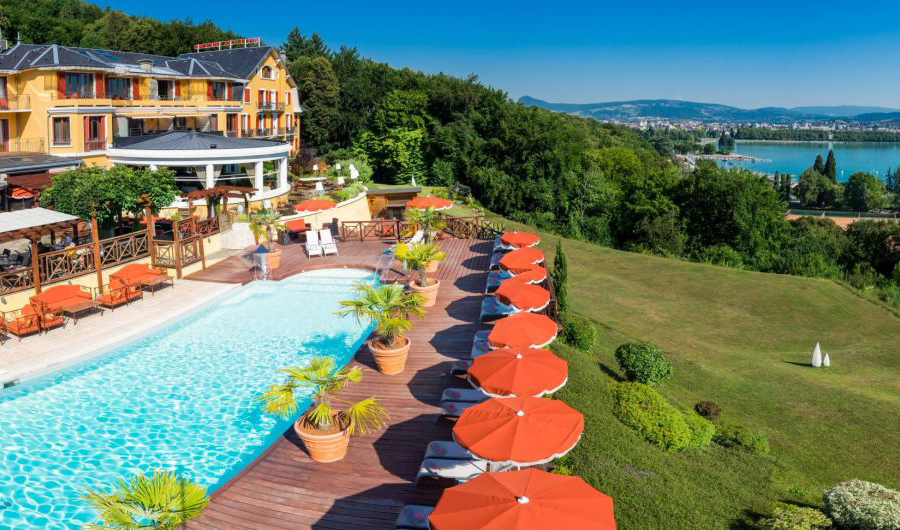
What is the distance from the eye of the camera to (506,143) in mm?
52469

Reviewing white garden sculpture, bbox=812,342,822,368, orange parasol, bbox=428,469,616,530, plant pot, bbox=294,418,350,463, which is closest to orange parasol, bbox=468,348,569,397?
plant pot, bbox=294,418,350,463

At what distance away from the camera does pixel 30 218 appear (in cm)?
1920

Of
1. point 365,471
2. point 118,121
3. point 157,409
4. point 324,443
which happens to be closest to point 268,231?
point 157,409

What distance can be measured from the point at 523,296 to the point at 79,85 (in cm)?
2999

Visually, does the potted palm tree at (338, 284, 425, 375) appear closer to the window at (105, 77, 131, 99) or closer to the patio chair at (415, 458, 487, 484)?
the patio chair at (415, 458, 487, 484)

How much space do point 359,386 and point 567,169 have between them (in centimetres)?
4033

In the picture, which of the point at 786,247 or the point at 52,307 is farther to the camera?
the point at 786,247

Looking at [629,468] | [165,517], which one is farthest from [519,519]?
[629,468]

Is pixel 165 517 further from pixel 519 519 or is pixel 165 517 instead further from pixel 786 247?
pixel 786 247

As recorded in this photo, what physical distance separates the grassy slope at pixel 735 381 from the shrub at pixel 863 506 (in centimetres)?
104

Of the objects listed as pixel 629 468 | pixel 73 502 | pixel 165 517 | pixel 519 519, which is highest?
pixel 519 519

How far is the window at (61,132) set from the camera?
3278 cm

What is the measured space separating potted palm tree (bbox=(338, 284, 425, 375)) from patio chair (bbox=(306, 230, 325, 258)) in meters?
10.7

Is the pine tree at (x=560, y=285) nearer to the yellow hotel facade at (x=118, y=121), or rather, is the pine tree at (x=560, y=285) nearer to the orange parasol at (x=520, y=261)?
the orange parasol at (x=520, y=261)
